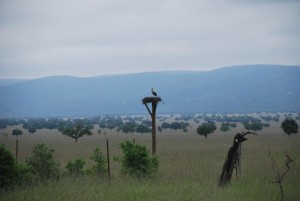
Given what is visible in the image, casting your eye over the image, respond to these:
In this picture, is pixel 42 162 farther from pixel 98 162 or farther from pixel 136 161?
pixel 136 161

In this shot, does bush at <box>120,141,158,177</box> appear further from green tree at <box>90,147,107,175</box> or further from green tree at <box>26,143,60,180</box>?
green tree at <box>26,143,60,180</box>

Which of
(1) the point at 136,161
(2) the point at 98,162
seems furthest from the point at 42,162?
(1) the point at 136,161

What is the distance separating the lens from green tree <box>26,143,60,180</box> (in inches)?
813

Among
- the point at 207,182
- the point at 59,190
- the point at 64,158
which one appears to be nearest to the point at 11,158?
the point at 59,190

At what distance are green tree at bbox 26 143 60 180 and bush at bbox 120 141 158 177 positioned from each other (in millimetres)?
3267

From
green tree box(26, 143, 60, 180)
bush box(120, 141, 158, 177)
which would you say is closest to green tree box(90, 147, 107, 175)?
bush box(120, 141, 158, 177)

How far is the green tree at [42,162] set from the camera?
67.7ft

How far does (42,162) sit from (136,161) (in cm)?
426

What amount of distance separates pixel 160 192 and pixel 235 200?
3.06m

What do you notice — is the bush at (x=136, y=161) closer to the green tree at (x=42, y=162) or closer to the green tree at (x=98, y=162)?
the green tree at (x=98, y=162)

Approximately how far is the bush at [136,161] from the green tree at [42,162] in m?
3.27

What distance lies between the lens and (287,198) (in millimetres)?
15789

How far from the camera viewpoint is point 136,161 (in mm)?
21188

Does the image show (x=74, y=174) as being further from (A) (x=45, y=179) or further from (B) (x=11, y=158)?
(B) (x=11, y=158)
